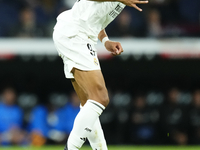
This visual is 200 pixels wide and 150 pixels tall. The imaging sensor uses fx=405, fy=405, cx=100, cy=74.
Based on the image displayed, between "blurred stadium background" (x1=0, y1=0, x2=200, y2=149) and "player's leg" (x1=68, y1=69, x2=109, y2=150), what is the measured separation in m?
4.48

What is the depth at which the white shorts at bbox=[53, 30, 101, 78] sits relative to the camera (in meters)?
3.10

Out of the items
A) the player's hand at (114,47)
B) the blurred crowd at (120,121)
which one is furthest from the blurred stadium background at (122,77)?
the player's hand at (114,47)

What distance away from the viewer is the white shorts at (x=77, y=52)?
3.10 meters

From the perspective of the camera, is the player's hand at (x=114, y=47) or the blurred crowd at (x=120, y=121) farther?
the blurred crowd at (x=120, y=121)

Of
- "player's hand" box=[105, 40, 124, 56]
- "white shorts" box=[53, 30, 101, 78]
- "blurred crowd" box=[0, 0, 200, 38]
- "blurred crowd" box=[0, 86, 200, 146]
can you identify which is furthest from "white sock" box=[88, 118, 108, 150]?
"blurred crowd" box=[0, 0, 200, 38]

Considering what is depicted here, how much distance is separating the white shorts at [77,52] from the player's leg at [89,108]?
0.07 meters

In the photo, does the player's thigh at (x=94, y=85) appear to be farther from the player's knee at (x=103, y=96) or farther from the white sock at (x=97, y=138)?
the white sock at (x=97, y=138)

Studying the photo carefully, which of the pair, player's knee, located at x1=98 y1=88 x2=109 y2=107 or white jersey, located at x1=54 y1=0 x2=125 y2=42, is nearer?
player's knee, located at x1=98 y1=88 x2=109 y2=107

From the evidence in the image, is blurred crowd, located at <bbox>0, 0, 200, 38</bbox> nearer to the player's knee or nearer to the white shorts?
the white shorts

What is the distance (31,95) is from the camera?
29.0 feet

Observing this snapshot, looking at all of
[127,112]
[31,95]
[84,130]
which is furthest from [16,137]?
[84,130]

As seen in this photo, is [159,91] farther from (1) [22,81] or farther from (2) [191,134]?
(1) [22,81]

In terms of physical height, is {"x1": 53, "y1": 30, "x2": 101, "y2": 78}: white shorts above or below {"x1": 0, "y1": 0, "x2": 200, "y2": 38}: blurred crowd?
below

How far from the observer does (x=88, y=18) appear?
3258mm
